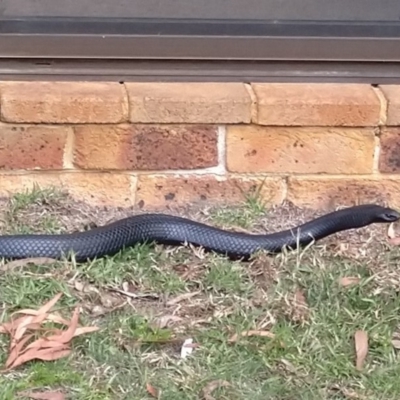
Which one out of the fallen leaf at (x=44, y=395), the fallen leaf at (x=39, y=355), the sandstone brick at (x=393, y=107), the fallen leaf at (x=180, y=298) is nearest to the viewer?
the fallen leaf at (x=44, y=395)

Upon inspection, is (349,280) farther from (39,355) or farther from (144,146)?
(39,355)

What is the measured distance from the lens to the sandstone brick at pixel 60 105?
2945 mm

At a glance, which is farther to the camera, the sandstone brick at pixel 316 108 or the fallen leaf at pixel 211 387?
the sandstone brick at pixel 316 108

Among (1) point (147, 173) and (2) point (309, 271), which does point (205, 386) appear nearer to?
(2) point (309, 271)

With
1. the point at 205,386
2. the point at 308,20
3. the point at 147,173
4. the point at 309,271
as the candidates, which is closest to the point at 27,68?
the point at 147,173

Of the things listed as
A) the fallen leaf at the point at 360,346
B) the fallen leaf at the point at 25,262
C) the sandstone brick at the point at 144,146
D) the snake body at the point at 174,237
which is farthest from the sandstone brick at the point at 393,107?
the fallen leaf at the point at 25,262

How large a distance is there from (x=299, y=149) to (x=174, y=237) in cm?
49

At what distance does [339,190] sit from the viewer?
3.13m

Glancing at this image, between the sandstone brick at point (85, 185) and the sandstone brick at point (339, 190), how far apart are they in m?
0.49

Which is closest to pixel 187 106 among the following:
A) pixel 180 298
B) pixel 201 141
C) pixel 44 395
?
pixel 201 141

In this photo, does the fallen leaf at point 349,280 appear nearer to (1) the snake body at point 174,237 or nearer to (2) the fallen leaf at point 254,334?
(1) the snake body at point 174,237

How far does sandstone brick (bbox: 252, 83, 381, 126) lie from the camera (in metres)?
3.01

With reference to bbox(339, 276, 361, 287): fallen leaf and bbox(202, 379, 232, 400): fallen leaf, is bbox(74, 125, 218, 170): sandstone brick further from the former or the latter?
bbox(202, 379, 232, 400): fallen leaf

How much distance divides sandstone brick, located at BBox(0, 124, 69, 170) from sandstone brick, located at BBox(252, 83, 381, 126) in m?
0.58
